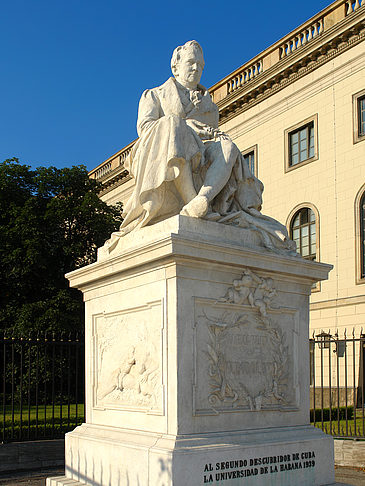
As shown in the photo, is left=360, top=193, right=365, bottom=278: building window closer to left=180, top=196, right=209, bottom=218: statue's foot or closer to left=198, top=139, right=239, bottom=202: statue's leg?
left=198, top=139, right=239, bottom=202: statue's leg

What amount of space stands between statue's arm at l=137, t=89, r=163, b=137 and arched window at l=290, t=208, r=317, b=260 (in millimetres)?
17102

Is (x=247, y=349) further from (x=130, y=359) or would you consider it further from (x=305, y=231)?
(x=305, y=231)

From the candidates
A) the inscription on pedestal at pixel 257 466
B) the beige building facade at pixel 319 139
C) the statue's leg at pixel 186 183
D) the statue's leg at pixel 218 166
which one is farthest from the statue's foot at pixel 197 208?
the beige building facade at pixel 319 139

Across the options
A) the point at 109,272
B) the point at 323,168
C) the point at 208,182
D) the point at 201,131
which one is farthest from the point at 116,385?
the point at 323,168

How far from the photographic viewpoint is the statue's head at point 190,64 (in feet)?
21.7

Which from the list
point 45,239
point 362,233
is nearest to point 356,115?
point 362,233

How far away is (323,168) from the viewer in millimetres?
22547

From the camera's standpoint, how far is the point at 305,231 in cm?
2345

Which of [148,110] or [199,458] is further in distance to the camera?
[148,110]

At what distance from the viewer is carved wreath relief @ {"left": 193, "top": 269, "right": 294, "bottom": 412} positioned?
528 cm

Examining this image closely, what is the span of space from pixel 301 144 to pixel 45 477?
705 inches

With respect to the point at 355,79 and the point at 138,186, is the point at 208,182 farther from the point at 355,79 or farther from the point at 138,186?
the point at 355,79

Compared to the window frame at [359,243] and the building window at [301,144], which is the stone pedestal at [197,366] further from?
the building window at [301,144]

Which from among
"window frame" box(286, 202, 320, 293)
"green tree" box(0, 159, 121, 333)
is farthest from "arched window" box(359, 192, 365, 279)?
"green tree" box(0, 159, 121, 333)
